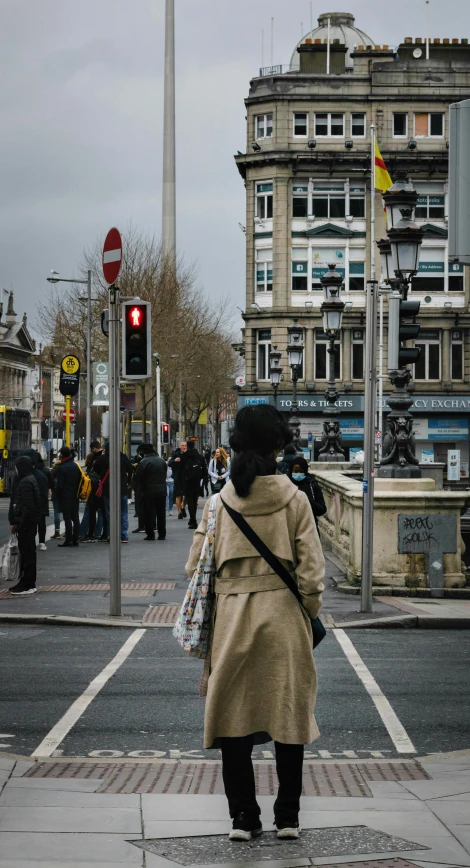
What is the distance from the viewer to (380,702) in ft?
28.6

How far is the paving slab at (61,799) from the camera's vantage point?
18.8ft

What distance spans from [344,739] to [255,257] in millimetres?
59421

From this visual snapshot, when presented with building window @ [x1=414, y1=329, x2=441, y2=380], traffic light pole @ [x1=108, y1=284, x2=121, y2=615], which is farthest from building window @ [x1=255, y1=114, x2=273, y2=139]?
traffic light pole @ [x1=108, y1=284, x2=121, y2=615]

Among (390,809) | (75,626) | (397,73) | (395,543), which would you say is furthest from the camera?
(397,73)

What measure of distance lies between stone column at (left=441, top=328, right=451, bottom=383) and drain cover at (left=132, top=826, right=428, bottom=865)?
60101 millimetres

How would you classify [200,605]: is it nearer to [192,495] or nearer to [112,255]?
[112,255]

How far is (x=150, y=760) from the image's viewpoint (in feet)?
23.0

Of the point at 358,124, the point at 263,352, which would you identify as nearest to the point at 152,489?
the point at 263,352

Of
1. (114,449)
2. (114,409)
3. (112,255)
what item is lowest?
(114,449)

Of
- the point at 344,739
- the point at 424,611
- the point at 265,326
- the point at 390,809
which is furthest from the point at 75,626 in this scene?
the point at 265,326

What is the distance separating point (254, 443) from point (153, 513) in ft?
62.4

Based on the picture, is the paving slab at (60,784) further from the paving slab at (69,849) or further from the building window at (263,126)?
the building window at (263,126)

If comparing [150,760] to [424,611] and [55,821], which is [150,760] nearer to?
[55,821]

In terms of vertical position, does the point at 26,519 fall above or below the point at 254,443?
below
